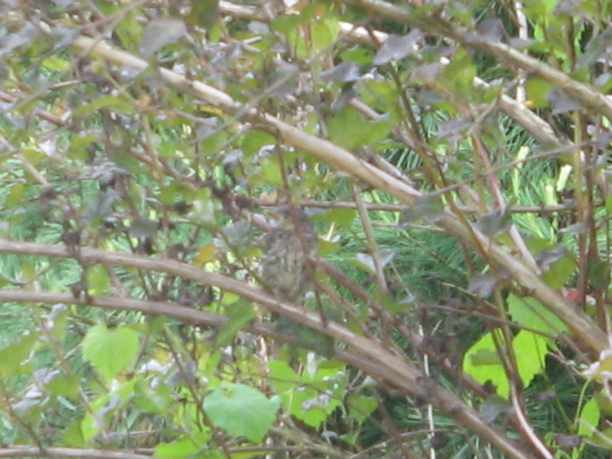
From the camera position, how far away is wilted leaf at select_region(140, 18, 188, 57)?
0.51m

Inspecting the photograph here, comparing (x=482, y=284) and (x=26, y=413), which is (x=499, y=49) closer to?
(x=482, y=284)

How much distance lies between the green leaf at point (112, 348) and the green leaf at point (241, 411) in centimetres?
7

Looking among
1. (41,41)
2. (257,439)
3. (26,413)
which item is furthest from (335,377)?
(41,41)

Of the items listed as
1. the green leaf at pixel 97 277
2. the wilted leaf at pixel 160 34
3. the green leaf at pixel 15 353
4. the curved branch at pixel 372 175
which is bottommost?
the green leaf at pixel 15 353

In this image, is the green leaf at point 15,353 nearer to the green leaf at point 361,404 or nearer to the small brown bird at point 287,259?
the small brown bird at point 287,259

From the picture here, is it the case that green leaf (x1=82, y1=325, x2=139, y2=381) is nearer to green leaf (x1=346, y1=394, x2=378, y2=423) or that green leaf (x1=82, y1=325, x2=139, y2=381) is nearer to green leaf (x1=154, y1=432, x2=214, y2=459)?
green leaf (x1=154, y1=432, x2=214, y2=459)

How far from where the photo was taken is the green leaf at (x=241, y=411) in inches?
28.0

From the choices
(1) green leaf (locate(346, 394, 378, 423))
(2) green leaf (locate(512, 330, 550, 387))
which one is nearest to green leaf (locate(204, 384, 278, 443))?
(1) green leaf (locate(346, 394, 378, 423))

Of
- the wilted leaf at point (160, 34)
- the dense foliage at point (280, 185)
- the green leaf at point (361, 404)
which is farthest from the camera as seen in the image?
the green leaf at point (361, 404)

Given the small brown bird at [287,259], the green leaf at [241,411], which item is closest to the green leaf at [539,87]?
the small brown bird at [287,259]

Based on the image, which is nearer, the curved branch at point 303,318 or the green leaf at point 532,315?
the curved branch at point 303,318

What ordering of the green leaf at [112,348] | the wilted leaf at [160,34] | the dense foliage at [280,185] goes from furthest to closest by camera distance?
the green leaf at [112,348] → the dense foliage at [280,185] → the wilted leaf at [160,34]

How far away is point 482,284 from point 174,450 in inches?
10.3

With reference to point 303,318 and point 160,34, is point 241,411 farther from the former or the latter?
point 160,34
